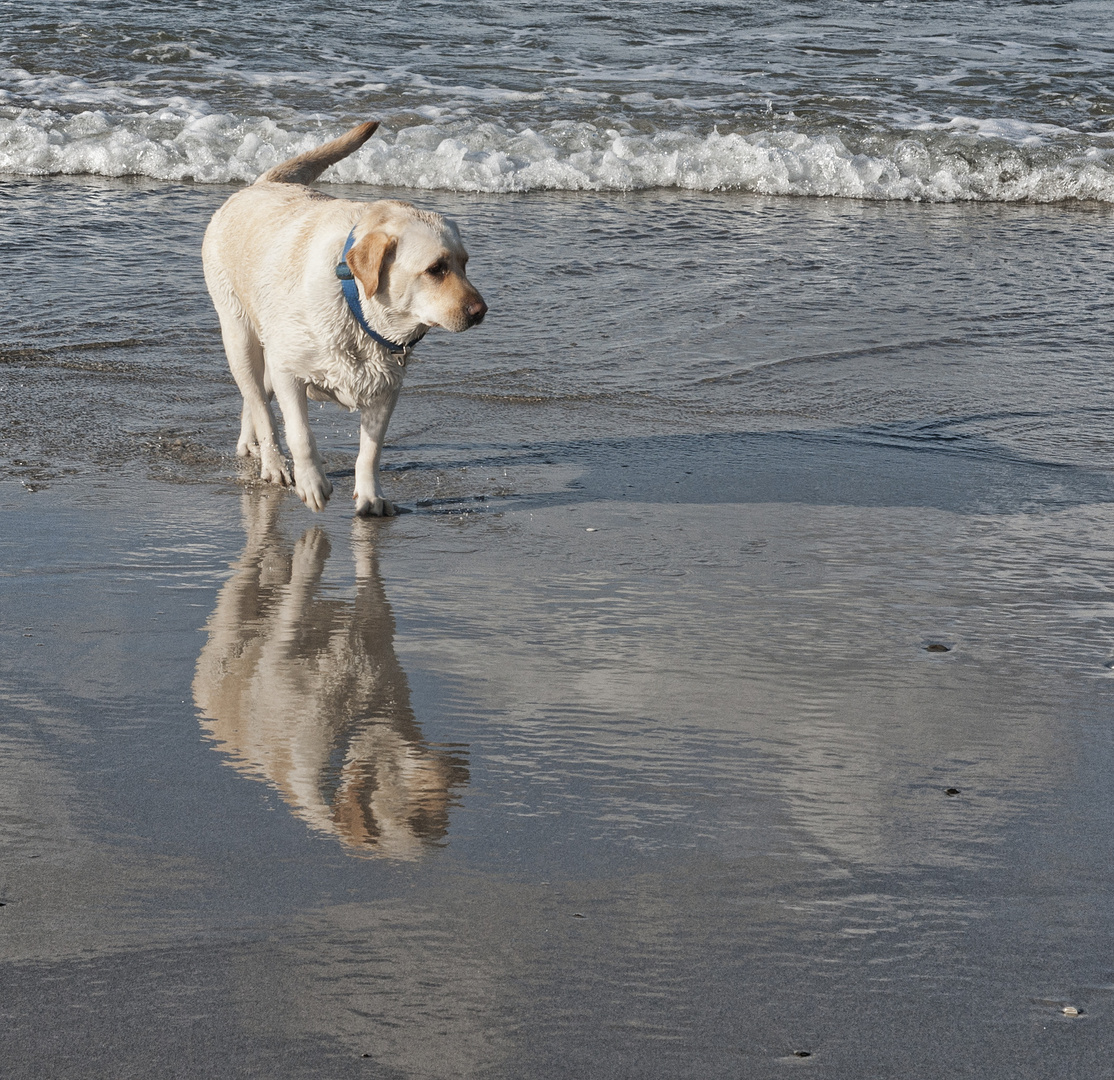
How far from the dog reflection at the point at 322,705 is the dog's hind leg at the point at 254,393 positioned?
741mm

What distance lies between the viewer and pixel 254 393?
16.4 feet

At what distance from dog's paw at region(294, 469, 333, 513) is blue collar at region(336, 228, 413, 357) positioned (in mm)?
498

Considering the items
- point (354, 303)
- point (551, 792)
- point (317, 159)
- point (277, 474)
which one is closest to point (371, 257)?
point (354, 303)

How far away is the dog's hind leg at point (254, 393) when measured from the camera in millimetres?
4902

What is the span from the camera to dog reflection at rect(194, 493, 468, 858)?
2678 mm

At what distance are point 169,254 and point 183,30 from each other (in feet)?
28.5

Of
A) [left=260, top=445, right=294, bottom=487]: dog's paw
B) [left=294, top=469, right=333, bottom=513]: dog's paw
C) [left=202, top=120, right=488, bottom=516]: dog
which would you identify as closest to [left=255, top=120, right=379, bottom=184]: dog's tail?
[left=202, top=120, right=488, bottom=516]: dog

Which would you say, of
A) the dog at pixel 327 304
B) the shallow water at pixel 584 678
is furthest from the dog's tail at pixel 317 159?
the shallow water at pixel 584 678

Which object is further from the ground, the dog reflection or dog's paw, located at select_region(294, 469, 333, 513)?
dog's paw, located at select_region(294, 469, 333, 513)

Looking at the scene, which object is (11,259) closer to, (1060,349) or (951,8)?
(1060,349)

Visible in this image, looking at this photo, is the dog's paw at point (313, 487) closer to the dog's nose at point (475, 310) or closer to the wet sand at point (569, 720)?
the wet sand at point (569, 720)

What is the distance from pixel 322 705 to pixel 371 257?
61.6 inches

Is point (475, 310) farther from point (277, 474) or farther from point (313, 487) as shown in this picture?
point (277, 474)

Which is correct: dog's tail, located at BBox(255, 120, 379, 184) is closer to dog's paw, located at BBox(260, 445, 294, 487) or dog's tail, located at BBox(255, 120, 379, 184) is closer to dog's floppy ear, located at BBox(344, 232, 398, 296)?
dog's paw, located at BBox(260, 445, 294, 487)
